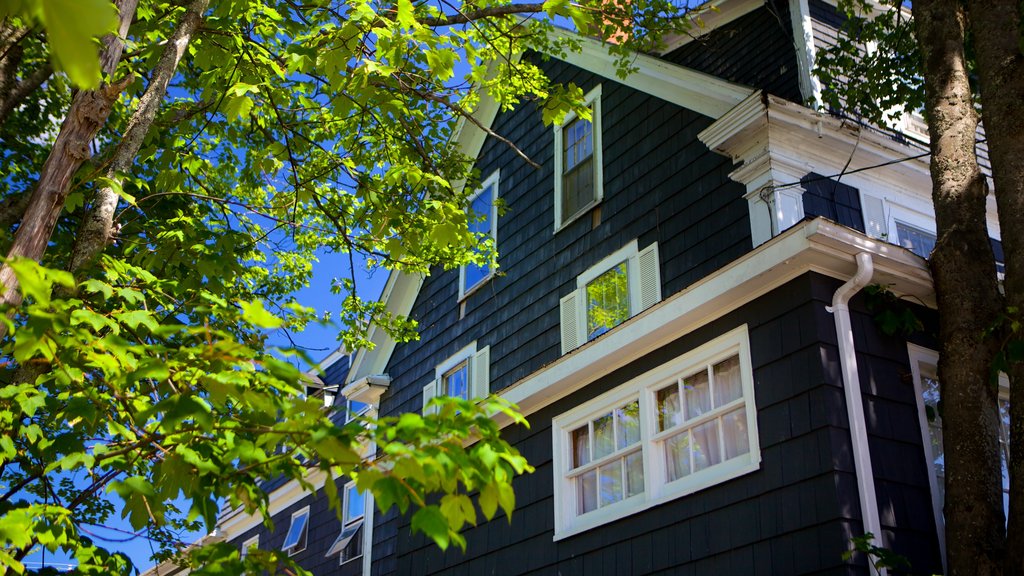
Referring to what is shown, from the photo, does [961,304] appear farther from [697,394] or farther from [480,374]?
[480,374]

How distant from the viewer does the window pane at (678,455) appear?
8.61 m

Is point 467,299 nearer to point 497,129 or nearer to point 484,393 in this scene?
point 484,393

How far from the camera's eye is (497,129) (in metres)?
15.2

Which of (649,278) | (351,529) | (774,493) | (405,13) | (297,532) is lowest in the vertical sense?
(774,493)

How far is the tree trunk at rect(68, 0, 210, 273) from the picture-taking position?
17.9ft

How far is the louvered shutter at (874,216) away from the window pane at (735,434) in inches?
102

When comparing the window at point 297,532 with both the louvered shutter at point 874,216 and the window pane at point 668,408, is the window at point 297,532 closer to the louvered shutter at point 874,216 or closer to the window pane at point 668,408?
the window pane at point 668,408

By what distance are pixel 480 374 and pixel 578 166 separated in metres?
3.19

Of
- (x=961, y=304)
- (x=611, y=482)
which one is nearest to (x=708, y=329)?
(x=611, y=482)

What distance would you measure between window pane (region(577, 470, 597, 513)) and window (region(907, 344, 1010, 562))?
338cm

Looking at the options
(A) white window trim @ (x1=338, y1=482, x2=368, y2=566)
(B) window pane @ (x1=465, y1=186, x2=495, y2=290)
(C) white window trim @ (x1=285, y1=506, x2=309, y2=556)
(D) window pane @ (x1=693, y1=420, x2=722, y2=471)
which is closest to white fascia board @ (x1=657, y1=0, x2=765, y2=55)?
(B) window pane @ (x1=465, y1=186, x2=495, y2=290)

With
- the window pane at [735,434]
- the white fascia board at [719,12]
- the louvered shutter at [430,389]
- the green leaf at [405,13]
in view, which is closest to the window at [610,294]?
the window pane at [735,434]

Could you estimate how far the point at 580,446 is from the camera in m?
10.1

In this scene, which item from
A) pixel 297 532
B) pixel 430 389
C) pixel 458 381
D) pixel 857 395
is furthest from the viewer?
pixel 297 532
